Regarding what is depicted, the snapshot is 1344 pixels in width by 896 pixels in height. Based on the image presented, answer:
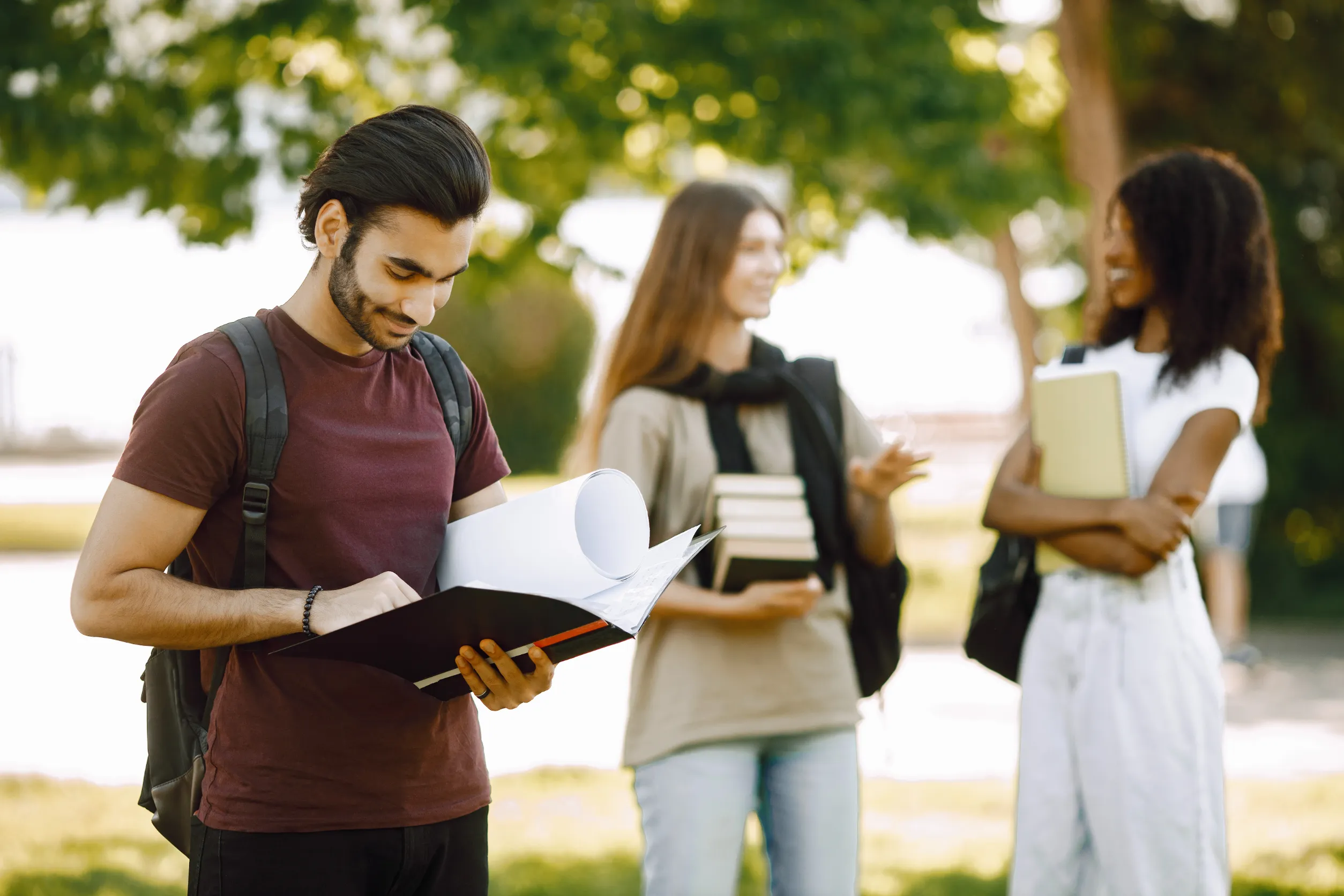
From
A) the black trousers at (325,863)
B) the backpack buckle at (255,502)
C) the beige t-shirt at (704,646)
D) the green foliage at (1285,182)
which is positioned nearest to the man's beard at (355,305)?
the backpack buckle at (255,502)

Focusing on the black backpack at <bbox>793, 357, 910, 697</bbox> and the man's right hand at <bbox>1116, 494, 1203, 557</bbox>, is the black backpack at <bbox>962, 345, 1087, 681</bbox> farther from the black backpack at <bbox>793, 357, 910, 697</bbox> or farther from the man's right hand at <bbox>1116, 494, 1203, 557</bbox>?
the man's right hand at <bbox>1116, 494, 1203, 557</bbox>

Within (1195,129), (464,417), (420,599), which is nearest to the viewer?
(420,599)

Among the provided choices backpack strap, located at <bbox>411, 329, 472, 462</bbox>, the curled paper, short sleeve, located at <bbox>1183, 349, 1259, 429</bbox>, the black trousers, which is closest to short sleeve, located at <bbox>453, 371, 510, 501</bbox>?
backpack strap, located at <bbox>411, 329, 472, 462</bbox>

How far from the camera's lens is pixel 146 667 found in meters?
2.26

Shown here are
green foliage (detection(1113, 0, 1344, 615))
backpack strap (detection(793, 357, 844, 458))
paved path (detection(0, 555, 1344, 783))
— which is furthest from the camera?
green foliage (detection(1113, 0, 1344, 615))

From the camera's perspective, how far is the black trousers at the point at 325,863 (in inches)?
82.7

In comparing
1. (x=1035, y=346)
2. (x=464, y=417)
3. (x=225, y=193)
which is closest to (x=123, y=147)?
(x=225, y=193)

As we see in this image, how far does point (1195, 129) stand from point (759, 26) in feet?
25.4

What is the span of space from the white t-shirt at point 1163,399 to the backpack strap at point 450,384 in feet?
4.98

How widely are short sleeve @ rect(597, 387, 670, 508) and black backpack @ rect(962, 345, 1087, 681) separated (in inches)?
35.1

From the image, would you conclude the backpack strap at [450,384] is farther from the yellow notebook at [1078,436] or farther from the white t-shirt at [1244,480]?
the white t-shirt at [1244,480]

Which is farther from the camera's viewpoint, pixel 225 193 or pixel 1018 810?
pixel 225 193

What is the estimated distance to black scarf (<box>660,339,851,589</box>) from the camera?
10.6ft

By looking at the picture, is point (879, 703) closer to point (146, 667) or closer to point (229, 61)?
point (146, 667)
